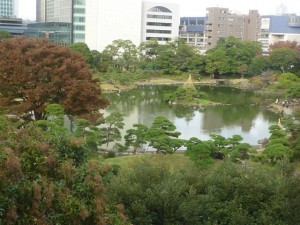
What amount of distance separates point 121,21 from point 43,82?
29.8 m

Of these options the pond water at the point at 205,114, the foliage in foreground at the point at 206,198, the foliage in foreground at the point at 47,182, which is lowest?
the pond water at the point at 205,114

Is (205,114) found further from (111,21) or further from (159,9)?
(159,9)

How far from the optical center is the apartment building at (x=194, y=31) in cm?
5622

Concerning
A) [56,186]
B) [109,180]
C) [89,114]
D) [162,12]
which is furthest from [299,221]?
[162,12]

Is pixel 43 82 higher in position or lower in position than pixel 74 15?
lower

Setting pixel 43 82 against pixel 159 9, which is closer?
pixel 43 82

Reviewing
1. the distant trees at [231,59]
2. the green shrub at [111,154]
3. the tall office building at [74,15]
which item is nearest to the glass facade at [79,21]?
the tall office building at [74,15]

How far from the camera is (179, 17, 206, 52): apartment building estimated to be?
184 ft

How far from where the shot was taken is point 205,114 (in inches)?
915

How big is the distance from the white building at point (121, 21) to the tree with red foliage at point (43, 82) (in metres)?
27.0

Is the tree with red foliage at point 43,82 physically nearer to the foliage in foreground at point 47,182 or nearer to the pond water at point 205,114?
the pond water at point 205,114

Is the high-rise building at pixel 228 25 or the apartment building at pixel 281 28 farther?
the high-rise building at pixel 228 25

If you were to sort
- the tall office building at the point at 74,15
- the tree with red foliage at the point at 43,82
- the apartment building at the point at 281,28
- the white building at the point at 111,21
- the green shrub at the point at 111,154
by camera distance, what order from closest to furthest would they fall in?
the tree with red foliage at the point at 43,82 → the green shrub at the point at 111,154 → the tall office building at the point at 74,15 → the white building at the point at 111,21 → the apartment building at the point at 281,28

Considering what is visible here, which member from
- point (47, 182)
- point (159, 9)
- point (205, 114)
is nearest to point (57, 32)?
point (159, 9)
